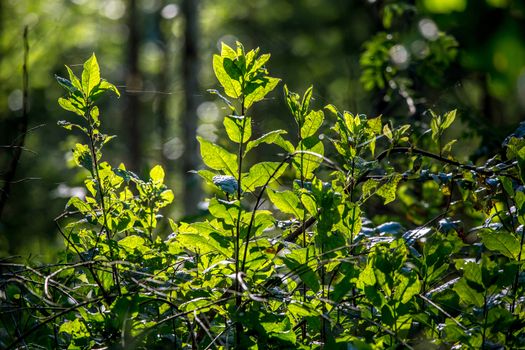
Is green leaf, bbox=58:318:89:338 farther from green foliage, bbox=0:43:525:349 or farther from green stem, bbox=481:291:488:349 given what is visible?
green stem, bbox=481:291:488:349

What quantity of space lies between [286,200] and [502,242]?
540mm

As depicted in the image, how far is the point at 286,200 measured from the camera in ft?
5.32

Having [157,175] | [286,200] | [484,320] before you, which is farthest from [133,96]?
[484,320]

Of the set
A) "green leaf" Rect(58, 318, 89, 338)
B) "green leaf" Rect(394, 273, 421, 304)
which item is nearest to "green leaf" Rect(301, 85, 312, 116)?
"green leaf" Rect(394, 273, 421, 304)

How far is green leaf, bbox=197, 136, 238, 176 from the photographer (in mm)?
1572

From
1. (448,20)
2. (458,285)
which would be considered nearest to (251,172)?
(458,285)

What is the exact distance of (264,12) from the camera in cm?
2027

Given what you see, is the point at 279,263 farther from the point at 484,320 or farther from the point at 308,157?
the point at 484,320

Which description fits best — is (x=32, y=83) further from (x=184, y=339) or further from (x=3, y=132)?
(x=184, y=339)

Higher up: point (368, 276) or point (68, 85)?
→ point (68, 85)

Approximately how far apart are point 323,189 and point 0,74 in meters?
11.1

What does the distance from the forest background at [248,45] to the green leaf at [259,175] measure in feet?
0.88

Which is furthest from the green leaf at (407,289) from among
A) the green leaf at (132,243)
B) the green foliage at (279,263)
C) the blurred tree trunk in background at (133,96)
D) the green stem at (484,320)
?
the blurred tree trunk in background at (133,96)

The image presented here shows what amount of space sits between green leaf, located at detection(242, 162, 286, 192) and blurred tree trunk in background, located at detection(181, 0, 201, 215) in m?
7.70
